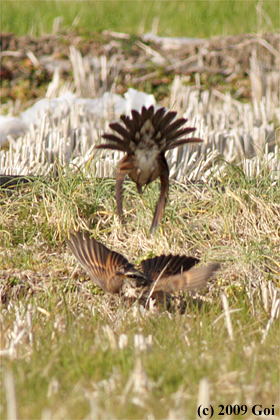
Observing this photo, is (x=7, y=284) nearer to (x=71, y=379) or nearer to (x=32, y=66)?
(x=71, y=379)

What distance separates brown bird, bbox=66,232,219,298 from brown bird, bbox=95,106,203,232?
483 millimetres

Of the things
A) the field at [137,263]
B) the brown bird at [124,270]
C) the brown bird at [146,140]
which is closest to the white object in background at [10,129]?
the field at [137,263]

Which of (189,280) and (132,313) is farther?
(132,313)

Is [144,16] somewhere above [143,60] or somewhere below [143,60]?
above

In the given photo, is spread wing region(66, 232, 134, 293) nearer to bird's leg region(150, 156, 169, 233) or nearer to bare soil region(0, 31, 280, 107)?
bird's leg region(150, 156, 169, 233)

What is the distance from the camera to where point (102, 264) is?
292cm

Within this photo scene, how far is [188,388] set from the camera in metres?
1.90

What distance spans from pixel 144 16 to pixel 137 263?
8.79 meters

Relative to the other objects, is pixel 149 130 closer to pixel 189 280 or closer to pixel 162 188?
pixel 162 188

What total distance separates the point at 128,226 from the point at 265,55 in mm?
6004

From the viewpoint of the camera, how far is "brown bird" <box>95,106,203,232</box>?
7.96 feet

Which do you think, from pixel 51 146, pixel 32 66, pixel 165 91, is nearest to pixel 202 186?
pixel 51 146

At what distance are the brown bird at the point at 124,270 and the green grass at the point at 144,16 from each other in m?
7.54

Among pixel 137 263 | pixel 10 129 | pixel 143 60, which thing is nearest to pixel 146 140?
pixel 137 263
